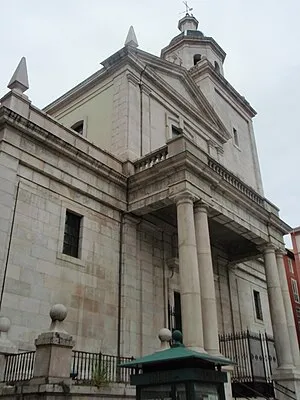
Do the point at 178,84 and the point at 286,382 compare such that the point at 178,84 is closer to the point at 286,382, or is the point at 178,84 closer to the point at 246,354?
the point at 246,354

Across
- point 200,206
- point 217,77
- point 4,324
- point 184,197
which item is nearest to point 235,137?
point 217,77

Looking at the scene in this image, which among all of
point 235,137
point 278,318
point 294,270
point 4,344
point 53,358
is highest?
point 235,137

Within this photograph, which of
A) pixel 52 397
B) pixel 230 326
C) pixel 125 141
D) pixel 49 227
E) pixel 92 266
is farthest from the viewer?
pixel 230 326

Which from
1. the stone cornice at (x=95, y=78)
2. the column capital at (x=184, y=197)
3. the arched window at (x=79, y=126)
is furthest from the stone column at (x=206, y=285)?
the arched window at (x=79, y=126)

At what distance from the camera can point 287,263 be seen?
41.2m

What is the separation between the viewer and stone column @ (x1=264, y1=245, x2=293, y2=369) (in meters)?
16.5

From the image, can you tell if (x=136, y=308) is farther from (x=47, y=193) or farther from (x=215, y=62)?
(x=215, y=62)

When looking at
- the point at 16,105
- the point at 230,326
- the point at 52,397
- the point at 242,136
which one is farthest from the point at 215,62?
the point at 52,397

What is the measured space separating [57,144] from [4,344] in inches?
246

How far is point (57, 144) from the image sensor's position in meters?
13.4

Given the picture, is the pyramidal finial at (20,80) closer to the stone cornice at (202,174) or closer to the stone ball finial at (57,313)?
the stone cornice at (202,174)

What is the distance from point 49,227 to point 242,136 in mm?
20654

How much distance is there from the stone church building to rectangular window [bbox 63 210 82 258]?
1.8 inches

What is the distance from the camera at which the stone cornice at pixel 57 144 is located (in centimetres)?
1211
